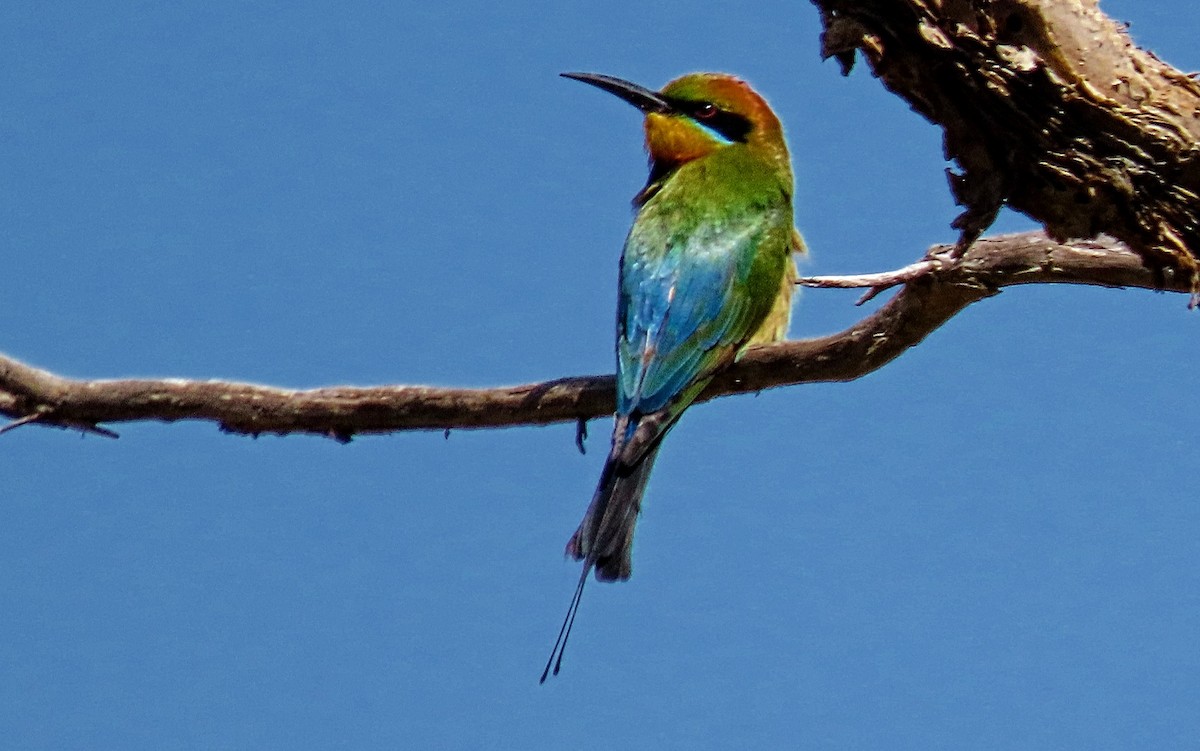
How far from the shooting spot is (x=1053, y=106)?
8.06ft

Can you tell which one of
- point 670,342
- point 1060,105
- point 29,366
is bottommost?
point 29,366

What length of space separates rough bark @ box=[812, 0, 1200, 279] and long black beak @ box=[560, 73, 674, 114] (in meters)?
1.88

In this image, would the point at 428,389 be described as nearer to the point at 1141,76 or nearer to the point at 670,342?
the point at 670,342

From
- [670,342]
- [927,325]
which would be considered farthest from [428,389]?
[927,325]

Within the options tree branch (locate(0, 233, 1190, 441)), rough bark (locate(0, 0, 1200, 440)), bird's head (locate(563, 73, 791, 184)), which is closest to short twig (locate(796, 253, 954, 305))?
tree branch (locate(0, 233, 1190, 441))

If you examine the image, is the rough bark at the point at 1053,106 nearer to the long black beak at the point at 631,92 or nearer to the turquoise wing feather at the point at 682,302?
the turquoise wing feather at the point at 682,302

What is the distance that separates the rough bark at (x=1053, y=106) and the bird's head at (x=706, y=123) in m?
1.77

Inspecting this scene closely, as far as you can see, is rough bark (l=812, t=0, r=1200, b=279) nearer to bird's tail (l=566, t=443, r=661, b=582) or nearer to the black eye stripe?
bird's tail (l=566, t=443, r=661, b=582)

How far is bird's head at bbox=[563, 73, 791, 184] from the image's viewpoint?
4320mm

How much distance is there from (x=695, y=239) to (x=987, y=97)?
1427mm

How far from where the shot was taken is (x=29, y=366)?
3.21 metres

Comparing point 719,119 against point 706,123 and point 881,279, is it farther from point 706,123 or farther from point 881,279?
point 881,279

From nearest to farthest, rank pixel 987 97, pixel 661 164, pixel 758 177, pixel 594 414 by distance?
1. pixel 987 97
2. pixel 594 414
3. pixel 758 177
4. pixel 661 164

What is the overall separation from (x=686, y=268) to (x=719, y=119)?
80 cm
